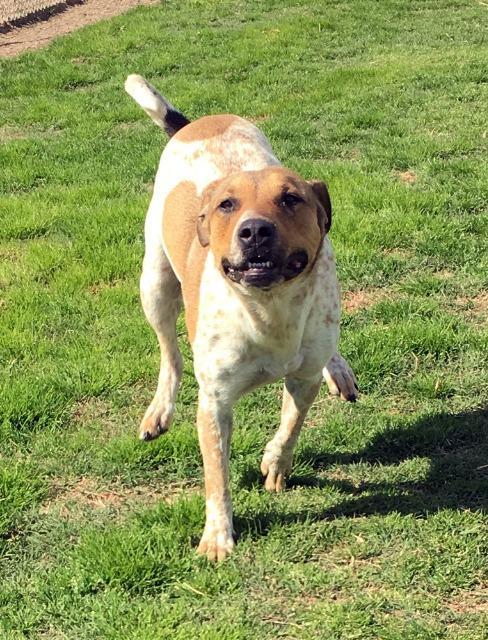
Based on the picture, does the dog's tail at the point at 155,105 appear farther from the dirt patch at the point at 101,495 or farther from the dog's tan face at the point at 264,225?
the dirt patch at the point at 101,495

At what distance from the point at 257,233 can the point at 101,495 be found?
66.5 inches

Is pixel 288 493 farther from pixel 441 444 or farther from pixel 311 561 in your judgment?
pixel 441 444

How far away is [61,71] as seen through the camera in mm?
11492

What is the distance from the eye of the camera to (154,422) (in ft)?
14.9

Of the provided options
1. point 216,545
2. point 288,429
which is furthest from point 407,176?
point 216,545

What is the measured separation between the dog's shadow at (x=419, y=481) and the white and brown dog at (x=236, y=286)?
9.0 inches

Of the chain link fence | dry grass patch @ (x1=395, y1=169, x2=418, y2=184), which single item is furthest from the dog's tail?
the chain link fence

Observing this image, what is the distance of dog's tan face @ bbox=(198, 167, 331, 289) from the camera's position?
3195mm

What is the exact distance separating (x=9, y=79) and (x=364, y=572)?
30.3ft

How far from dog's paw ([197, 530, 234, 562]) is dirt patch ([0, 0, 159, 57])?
10473mm

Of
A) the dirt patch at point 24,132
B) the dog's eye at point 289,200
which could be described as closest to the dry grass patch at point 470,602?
the dog's eye at point 289,200

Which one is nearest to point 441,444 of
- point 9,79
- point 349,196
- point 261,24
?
point 349,196

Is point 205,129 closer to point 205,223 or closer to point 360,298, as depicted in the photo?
point 205,223

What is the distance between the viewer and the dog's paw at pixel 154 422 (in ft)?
14.7
